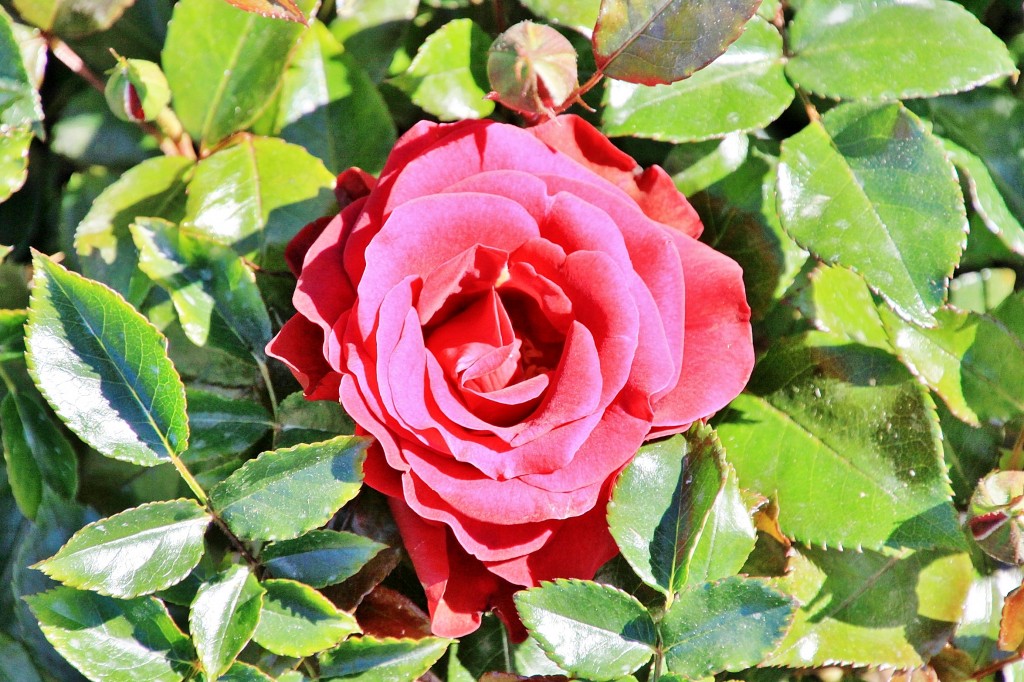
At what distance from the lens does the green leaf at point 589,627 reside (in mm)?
598

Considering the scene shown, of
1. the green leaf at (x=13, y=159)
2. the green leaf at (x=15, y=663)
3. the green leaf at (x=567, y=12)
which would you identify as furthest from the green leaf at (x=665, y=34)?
the green leaf at (x=15, y=663)

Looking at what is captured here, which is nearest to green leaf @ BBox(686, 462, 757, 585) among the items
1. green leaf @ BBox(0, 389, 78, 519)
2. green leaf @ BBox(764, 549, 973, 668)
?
green leaf @ BBox(764, 549, 973, 668)

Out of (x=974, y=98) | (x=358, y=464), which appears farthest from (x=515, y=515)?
(x=974, y=98)

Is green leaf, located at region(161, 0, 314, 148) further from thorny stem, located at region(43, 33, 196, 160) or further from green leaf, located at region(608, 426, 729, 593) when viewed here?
green leaf, located at region(608, 426, 729, 593)

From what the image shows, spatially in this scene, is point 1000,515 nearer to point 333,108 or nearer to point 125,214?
point 333,108

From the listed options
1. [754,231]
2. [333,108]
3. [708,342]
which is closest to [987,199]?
[754,231]

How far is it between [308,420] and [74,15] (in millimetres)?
468

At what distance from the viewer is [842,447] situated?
0.72 m

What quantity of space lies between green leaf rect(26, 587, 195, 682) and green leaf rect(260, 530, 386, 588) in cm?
9

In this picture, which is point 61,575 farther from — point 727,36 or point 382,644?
point 727,36

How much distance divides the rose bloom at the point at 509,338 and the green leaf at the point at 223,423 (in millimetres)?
91

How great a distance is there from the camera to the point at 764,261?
76 centimetres

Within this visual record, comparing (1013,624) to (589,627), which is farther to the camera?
(1013,624)

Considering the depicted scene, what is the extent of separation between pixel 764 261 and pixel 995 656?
0.44 metres
